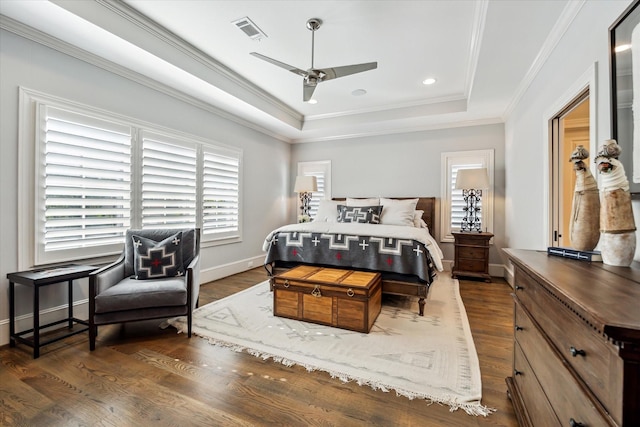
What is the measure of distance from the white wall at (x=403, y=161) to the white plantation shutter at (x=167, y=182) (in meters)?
2.79

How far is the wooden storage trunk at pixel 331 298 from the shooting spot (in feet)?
8.35

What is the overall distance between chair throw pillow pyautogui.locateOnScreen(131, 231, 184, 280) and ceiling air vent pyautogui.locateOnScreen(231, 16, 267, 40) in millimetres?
2198

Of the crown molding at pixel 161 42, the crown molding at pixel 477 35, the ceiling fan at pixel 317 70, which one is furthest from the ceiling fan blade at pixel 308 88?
the crown molding at pixel 477 35

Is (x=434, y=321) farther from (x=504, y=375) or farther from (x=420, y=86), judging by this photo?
(x=420, y=86)

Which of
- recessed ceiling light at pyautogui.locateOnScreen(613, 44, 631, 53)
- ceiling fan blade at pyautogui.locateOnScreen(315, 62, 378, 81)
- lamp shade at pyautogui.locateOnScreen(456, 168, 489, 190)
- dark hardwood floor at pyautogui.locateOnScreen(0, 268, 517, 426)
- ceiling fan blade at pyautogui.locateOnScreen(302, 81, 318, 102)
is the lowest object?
dark hardwood floor at pyautogui.locateOnScreen(0, 268, 517, 426)

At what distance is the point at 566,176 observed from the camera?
267cm

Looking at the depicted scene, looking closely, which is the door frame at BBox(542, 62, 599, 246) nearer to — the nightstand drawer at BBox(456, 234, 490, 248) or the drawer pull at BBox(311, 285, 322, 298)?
the nightstand drawer at BBox(456, 234, 490, 248)

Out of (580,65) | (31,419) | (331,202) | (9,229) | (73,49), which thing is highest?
(73,49)

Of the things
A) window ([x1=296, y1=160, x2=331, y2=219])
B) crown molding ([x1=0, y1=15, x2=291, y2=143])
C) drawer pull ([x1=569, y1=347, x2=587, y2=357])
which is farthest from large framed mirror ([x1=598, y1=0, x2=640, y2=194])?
window ([x1=296, y1=160, x2=331, y2=219])

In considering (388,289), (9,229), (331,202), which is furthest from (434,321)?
(9,229)

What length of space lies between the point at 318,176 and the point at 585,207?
16.4 ft

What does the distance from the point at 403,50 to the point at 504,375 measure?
10.5ft

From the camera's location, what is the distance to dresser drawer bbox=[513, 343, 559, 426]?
110cm

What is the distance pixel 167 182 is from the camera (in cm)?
367
